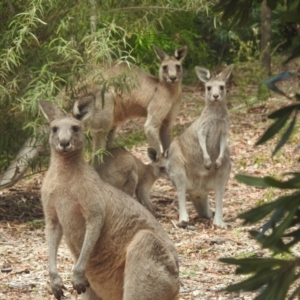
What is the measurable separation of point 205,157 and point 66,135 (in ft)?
12.1

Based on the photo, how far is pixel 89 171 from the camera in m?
5.48

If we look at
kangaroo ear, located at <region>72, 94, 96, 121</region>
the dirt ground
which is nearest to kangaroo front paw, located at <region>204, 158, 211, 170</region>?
the dirt ground

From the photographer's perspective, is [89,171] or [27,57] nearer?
[89,171]

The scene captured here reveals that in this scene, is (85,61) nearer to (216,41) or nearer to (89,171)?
(89,171)

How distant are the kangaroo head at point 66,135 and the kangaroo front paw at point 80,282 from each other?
80cm

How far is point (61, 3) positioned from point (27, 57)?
627mm

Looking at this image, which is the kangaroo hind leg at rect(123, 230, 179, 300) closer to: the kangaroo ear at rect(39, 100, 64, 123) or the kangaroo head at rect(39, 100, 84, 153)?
the kangaroo head at rect(39, 100, 84, 153)

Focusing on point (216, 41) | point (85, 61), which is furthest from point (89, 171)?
point (216, 41)

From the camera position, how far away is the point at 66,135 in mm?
5477

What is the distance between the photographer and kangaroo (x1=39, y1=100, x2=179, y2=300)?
5086mm

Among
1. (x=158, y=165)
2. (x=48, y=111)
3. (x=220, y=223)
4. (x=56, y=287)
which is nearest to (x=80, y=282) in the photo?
(x=56, y=287)

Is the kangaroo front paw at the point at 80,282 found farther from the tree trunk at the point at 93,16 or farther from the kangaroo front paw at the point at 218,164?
the kangaroo front paw at the point at 218,164

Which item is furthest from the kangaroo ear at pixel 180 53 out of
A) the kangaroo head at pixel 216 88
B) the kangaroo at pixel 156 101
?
the kangaroo head at pixel 216 88

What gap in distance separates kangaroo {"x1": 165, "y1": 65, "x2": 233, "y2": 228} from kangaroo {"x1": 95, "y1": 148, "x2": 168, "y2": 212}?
240mm
